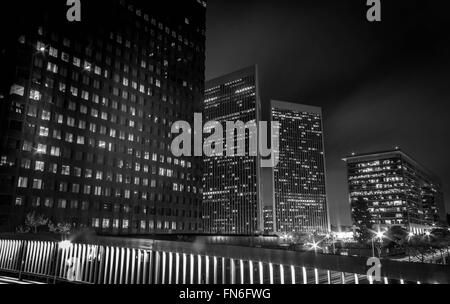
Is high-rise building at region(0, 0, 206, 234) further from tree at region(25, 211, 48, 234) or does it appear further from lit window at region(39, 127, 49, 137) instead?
tree at region(25, 211, 48, 234)

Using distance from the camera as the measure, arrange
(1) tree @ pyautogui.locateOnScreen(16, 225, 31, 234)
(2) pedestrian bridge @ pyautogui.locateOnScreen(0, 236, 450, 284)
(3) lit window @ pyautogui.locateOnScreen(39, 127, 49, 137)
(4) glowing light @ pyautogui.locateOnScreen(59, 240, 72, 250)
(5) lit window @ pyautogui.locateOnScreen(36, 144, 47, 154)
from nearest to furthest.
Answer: (2) pedestrian bridge @ pyautogui.locateOnScreen(0, 236, 450, 284), (4) glowing light @ pyautogui.locateOnScreen(59, 240, 72, 250), (1) tree @ pyautogui.locateOnScreen(16, 225, 31, 234), (5) lit window @ pyautogui.locateOnScreen(36, 144, 47, 154), (3) lit window @ pyautogui.locateOnScreen(39, 127, 49, 137)

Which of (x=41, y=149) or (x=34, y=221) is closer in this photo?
(x=34, y=221)

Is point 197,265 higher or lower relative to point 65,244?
lower

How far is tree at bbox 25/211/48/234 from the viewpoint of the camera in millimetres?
57594

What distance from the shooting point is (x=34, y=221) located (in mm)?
58188

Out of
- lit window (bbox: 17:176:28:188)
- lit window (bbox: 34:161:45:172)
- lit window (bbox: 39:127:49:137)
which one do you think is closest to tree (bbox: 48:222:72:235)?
lit window (bbox: 17:176:28:188)

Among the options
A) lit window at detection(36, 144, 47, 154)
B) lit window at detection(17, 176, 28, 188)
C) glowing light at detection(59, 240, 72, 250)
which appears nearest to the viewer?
glowing light at detection(59, 240, 72, 250)

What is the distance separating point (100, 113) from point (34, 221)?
92.8ft

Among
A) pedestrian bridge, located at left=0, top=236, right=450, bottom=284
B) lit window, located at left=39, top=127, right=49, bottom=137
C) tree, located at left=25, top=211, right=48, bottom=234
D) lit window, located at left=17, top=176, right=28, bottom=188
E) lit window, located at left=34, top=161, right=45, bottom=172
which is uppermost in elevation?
lit window, located at left=39, top=127, right=49, bottom=137

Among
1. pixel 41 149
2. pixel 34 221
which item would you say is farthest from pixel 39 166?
pixel 34 221

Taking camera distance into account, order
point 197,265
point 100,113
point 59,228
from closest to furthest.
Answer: point 197,265 < point 59,228 < point 100,113

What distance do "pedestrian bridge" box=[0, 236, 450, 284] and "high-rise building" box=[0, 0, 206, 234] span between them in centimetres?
4675

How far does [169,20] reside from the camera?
100 m

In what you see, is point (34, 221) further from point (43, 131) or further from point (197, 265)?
point (197, 265)
